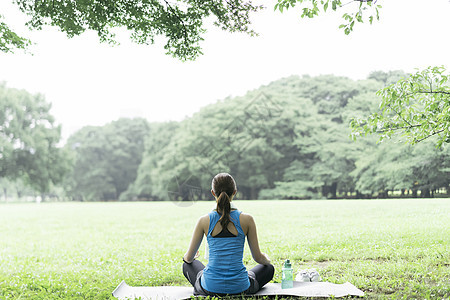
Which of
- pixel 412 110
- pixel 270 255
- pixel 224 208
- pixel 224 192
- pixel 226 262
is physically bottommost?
pixel 270 255

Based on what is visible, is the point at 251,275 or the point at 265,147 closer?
the point at 251,275

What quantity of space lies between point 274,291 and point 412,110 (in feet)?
14.5

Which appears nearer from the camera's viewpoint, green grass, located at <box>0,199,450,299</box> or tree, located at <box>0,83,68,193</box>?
green grass, located at <box>0,199,450,299</box>

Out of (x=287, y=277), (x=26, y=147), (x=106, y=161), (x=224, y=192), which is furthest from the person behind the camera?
(x=106, y=161)

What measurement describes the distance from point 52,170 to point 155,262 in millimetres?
39003

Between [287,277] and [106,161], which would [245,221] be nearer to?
[287,277]

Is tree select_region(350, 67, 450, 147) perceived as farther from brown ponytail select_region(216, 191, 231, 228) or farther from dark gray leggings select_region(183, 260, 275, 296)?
brown ponytail select_region(216, 191, 231, 228)

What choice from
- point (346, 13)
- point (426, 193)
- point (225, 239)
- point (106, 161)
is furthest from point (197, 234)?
point (106, 161)

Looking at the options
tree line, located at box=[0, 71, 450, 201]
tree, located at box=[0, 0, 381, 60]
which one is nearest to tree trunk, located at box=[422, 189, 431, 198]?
tree line, located at box=[0, 71, 450, 201]

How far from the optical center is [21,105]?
1706 inches

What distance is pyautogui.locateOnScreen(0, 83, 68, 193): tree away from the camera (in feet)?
Result: 135

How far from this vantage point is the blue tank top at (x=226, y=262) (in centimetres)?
411

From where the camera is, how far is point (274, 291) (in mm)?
4664

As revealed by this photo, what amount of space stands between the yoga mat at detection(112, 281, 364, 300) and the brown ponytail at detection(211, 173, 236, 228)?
1091 millimetres
